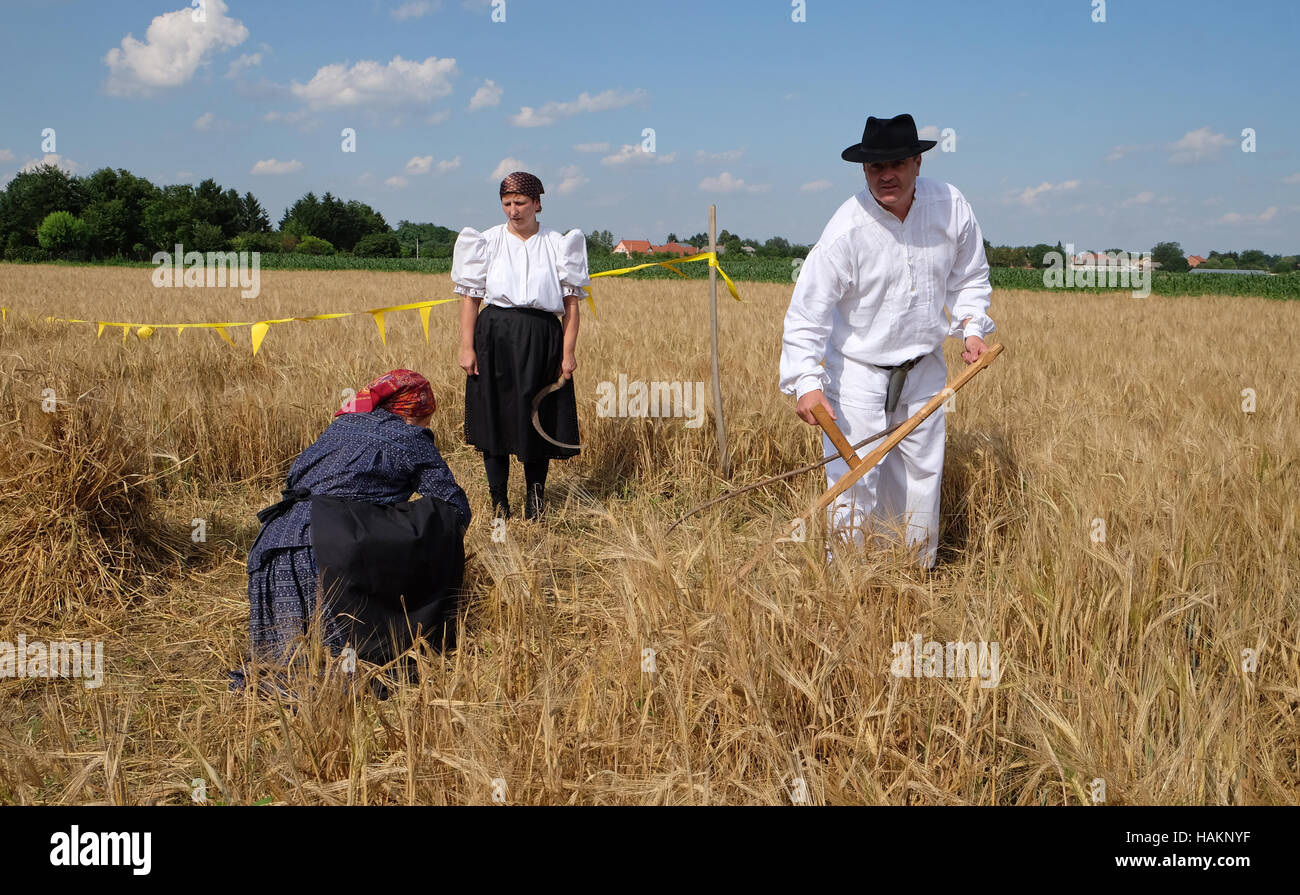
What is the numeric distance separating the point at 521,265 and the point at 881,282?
5.43ft

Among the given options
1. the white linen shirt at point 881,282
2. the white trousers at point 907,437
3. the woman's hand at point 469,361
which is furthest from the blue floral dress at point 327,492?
the white trousers at point 907,437

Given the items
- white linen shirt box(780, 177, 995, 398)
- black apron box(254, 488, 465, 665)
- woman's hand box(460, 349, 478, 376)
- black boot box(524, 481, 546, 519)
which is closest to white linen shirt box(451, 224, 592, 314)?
woman's hand box(460, 349, 478, 376)

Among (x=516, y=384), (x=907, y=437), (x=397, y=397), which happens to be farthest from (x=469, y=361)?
(x=907, y=437)

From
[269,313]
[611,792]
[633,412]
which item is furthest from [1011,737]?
[269,313]

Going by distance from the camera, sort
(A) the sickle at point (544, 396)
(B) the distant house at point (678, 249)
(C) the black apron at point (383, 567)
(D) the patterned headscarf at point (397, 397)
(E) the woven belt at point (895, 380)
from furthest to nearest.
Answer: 1. (B) the distant house at point (678, 249)
2. (A) the sickle at point (544, 396)
3. (E) the woven belt at point (895, 380)
4. (D) the patterned headscarf at point (397, 397)
5. (C) the black apron at point (383, 567)

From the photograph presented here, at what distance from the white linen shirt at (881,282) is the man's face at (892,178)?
77 millimetres

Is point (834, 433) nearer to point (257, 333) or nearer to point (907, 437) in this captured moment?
point (907, 437)

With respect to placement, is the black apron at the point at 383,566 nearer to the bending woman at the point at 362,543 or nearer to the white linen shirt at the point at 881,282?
the bending woman at the point at 362,543

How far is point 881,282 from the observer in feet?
8.97

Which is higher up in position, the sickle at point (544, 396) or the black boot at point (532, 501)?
the sickle at point (544, 396)

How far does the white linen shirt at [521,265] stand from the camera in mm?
3691

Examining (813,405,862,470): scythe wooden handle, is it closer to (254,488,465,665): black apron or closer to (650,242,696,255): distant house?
(254,488,465,665): black apron

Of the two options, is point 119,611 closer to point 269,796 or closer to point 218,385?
point 269,796
